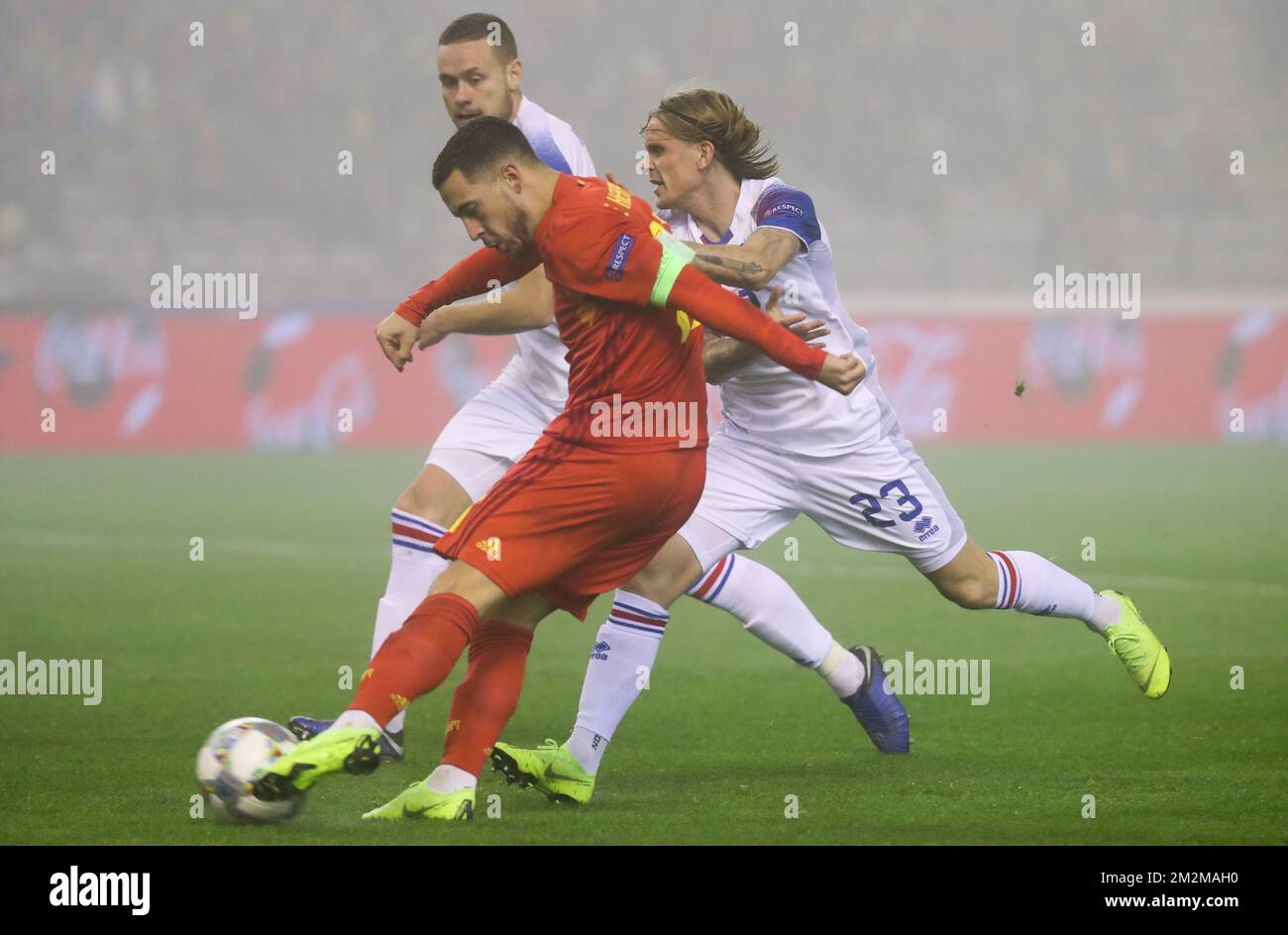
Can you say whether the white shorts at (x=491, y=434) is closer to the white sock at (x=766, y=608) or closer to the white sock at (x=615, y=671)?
the white sock at (x=766, y=608)

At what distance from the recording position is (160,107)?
29.7 m

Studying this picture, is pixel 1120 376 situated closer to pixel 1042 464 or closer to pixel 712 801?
pixel 1042 464

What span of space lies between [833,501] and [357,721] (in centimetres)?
211

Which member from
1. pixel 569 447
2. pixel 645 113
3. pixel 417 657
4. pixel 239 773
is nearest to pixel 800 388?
pixel 569 447

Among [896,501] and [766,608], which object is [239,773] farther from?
[896,501]

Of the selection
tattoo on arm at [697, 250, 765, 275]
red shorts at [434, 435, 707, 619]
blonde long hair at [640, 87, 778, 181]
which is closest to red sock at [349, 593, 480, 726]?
red shorts at [434, 435, 707, 619]

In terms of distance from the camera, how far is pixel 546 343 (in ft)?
21.2

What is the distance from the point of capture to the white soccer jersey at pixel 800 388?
5676 mm

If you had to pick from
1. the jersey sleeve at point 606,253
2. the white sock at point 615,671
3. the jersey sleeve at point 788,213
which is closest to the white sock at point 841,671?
the white sock at point 615,671

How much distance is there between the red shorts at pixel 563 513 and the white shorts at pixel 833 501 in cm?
92

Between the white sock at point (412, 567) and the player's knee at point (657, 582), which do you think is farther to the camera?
the white sock at point (412, 567)

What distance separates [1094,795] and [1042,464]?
15782mm
